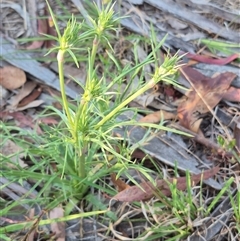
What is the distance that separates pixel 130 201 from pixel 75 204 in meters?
0.19

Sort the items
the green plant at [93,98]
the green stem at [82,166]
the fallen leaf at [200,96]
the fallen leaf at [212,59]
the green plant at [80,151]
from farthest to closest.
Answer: the fallen leaf at [212,59] → the fallen leaf at [200,96] → the green stem at [82,166] → the green plant at [80,151] → the green plant at [93,98]

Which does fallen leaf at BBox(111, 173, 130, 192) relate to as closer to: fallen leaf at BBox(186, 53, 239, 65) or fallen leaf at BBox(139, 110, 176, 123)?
fallen leaf at BBox(139, 110, 176, 123)

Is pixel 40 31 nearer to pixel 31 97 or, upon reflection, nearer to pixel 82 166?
pixel 31 97

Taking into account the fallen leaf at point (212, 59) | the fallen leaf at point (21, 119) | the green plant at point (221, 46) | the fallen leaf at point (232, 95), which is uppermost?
the green plant at point (221, 46)

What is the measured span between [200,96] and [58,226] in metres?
0.64

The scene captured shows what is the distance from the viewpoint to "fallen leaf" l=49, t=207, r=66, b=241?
5.74 ft

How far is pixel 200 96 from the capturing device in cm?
195

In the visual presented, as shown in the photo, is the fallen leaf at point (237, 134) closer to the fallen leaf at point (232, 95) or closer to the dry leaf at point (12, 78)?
the fallen leaf at point (232, 95)

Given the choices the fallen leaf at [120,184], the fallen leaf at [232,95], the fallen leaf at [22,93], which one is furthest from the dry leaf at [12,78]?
the fallen leaf at [232,95]

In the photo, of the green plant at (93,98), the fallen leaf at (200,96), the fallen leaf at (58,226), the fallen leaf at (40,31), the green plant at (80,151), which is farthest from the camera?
the fallen leaf at (40,31)

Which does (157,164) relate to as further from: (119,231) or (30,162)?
(30,162)

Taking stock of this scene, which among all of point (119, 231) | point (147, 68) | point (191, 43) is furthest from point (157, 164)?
point (191, 43)

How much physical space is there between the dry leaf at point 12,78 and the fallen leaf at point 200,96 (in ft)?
1.92

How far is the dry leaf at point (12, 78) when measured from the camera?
6.90 feet
